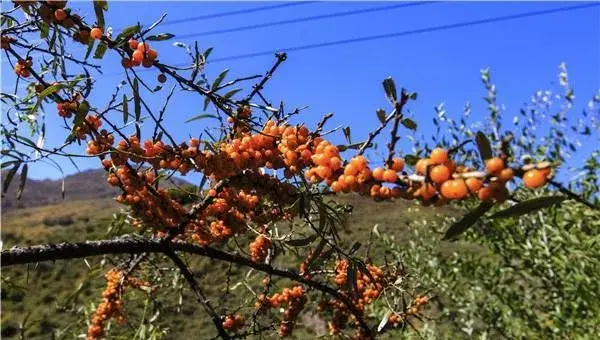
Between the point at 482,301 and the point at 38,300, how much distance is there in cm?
1384

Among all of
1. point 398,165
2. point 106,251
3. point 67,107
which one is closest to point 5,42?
point 67,107

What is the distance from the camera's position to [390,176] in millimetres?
1008

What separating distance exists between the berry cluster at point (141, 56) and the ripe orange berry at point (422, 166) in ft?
2.99

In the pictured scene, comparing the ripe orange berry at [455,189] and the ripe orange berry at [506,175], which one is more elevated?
the ripe orange berry at [506,175]

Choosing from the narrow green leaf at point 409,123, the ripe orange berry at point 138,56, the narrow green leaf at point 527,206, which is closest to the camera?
the narrow green leaf at point 527,206

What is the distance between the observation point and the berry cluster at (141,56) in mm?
1570

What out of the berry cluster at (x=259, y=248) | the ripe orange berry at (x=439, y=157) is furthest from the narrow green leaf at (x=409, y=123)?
A: the berry cluster at (x=259, y=248)

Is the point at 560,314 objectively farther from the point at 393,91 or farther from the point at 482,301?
the point at 393,91

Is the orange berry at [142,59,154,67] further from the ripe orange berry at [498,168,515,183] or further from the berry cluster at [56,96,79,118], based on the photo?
the ripe orange berry at [498,168,515,183]

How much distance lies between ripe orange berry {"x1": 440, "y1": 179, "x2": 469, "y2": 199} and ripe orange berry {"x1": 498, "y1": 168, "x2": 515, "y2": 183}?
2.2 inches

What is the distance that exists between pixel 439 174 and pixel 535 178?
0.15 metres

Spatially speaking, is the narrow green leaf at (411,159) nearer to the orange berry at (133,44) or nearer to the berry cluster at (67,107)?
the orange berry at (133,44)

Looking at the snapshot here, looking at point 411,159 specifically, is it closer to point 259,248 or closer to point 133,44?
point 133,44

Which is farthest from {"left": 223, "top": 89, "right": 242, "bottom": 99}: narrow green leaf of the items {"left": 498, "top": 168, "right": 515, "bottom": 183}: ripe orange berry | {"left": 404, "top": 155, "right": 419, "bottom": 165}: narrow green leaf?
{"left": 498, "top": 168, "right": 515, "bottom": 183}: ripe orange berry
